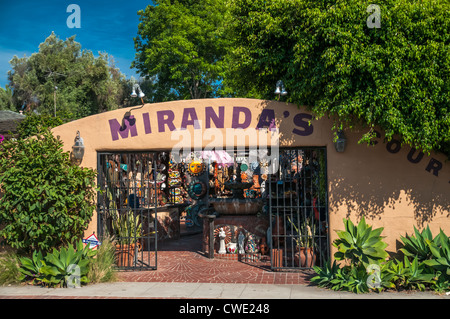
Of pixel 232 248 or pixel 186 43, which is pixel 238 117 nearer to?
pixel 232 248

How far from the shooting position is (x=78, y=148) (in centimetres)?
862

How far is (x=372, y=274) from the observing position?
6.96 meters

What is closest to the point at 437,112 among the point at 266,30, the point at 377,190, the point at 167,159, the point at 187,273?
the point at 377,190

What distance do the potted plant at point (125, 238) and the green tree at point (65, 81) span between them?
2332 cm

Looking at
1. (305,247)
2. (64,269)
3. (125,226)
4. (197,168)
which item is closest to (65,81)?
(197,168)

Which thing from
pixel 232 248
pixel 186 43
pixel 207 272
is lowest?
pixel 207 272

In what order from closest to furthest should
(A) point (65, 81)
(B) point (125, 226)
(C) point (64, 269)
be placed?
(C) point (64, 269) → (B) point (125, 226) → (A) point (65, 81)

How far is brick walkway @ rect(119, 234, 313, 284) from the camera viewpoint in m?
8.15

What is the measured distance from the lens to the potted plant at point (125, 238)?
8.94 m

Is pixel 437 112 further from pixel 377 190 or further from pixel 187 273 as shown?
pixel 187 273

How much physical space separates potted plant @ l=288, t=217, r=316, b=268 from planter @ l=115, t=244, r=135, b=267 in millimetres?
3586

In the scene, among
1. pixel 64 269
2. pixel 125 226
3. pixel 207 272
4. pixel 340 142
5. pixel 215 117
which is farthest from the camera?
pixel 125 226

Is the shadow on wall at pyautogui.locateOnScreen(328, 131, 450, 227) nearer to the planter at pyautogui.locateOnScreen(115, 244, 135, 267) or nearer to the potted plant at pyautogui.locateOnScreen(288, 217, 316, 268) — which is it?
the potted plant at pyautogui.locateOnScreen(288, 217, 316, 268)

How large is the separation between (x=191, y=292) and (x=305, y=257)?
265 cm
